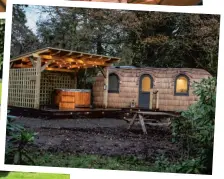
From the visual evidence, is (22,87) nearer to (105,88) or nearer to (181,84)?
(105,88)

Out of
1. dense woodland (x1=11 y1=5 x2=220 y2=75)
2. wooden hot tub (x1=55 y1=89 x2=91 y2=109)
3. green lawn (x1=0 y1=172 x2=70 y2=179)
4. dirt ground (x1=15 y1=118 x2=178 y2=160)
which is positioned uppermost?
dense woodland (x1=11 y1=5 x2=220 y2=75)

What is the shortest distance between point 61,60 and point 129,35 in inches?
20.9

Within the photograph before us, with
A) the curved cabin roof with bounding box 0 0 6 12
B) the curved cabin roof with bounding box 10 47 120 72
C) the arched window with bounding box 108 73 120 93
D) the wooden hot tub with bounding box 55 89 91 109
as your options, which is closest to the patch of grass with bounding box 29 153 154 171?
the wooden hot tub with bounding box 55 89 91 109

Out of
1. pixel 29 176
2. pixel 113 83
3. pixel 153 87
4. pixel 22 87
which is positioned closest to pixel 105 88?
pixel 113 83

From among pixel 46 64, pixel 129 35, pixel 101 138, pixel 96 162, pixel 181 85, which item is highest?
pixel 129 35

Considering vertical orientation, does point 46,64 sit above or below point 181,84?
above

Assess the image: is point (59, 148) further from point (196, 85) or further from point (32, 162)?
point (196, 85)

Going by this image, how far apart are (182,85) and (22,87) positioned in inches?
45.8

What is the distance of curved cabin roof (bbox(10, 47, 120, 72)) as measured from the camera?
118 inches

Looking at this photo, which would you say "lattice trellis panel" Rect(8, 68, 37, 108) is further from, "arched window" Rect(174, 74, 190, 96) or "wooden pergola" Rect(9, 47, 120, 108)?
"arched window" Rect(174, 74, 190, 96)

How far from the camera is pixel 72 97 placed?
3.05 m

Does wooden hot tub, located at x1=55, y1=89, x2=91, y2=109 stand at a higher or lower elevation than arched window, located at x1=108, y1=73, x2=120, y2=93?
lower

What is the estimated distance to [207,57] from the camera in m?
2.99

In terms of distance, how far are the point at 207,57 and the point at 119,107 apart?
0.73m
